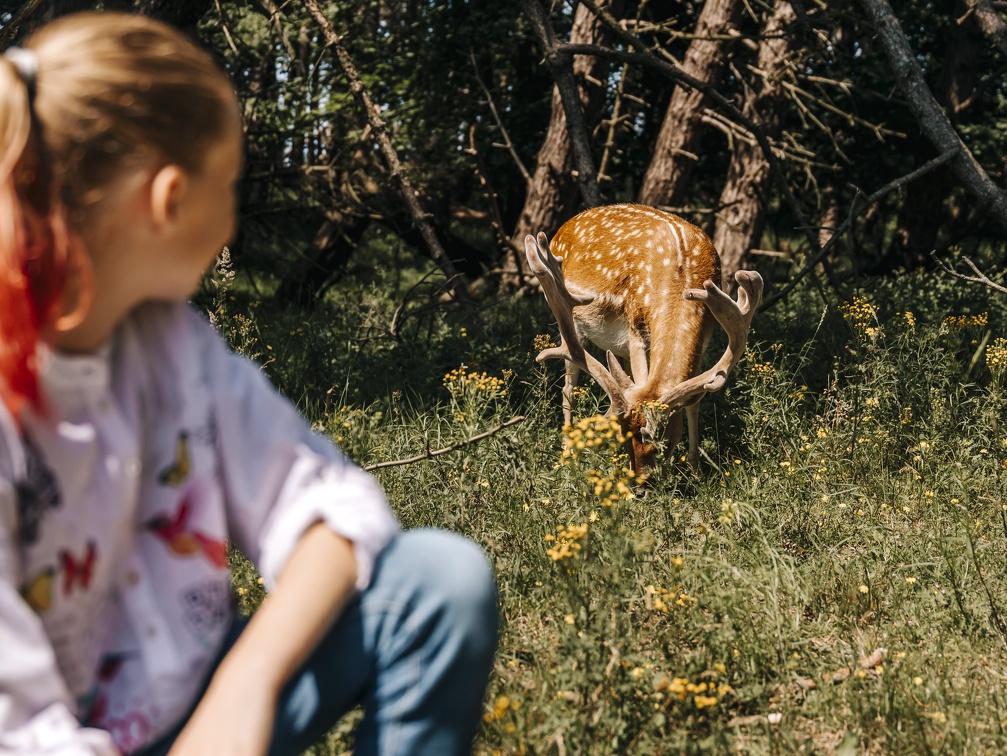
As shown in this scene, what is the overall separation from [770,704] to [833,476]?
1878mm

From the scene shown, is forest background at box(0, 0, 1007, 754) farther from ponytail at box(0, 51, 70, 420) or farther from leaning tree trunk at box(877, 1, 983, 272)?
ponytail at box(0, 51, 70, 420)

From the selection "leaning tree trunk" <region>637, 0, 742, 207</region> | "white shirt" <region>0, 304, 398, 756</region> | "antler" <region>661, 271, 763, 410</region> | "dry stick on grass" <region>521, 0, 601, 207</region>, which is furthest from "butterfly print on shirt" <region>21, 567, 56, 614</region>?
"leaning tree trunk" <region>637, 0, 742, 207</region>

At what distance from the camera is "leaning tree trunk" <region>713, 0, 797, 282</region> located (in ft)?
29.2

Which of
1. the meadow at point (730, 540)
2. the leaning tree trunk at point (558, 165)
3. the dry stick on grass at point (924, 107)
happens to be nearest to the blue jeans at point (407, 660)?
the meadow at point (730, 540)

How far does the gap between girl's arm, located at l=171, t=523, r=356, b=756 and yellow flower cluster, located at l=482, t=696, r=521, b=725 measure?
822mm

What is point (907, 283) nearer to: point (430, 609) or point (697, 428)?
point (697, 428)

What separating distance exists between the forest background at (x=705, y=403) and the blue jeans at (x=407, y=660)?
803 mm

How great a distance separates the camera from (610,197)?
35.5ft

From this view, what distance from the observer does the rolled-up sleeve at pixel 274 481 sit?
163 cm

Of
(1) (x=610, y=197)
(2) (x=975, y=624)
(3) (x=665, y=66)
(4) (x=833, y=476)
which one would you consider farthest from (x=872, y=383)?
(1) (x=610, y=197)

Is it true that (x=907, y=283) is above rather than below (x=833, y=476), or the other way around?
below

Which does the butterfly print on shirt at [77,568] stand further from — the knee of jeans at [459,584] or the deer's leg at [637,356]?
the deer's leg at [637,356]

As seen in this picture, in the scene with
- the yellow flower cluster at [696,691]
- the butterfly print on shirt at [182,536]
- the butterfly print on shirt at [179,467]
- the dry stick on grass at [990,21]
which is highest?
the dry stick on grass at [990,21]

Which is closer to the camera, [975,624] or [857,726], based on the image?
[857,726]
